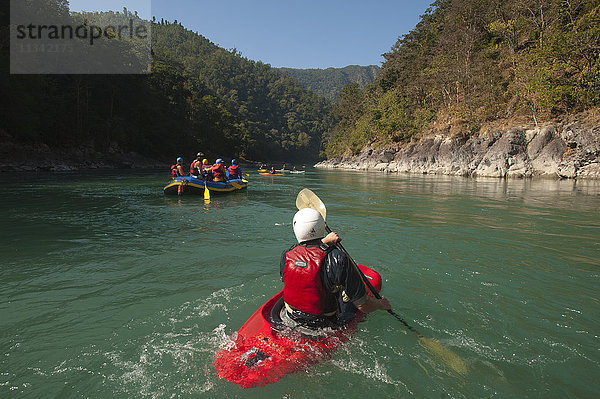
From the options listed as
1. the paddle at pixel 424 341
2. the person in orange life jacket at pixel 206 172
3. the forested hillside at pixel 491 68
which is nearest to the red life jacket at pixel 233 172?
the person in orange life jacket at pixel 206 172

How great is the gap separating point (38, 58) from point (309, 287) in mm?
41649

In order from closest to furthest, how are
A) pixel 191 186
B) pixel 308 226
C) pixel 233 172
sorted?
1. pixel 308 226
2. pixel 191 186
3. pixel 233 172

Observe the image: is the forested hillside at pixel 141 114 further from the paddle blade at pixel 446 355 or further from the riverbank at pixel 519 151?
the riverbank at pixel 519 151

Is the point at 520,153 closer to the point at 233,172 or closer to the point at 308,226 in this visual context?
the point at 233,172

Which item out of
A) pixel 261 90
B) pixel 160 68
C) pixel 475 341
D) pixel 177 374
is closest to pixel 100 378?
pixel 177 374

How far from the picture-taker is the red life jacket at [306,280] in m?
2.65

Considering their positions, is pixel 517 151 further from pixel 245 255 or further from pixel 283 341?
pixel 283 341

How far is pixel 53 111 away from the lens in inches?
1267

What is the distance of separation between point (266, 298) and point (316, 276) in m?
1.91

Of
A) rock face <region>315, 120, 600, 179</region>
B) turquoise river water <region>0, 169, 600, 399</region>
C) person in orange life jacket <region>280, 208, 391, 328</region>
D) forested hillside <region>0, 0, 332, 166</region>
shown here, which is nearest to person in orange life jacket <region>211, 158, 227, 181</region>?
turquoise river water <region>0, 169, 600, 399</region>

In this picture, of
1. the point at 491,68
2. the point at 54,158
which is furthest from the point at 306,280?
the point at 54,158

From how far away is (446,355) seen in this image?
2.89 meters

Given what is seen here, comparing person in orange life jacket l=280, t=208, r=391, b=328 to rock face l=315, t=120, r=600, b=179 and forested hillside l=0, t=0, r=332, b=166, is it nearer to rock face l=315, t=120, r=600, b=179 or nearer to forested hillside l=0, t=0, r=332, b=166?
rock face l=315, t=120, r=600, b=179

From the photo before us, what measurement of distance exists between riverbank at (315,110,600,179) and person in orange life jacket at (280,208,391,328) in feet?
85.2
